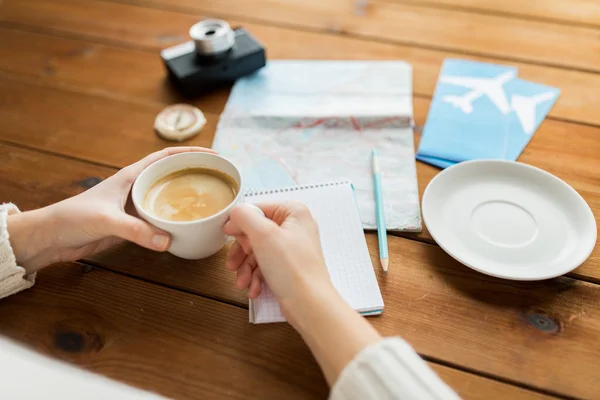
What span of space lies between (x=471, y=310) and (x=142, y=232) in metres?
0.39

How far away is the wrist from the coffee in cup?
0.13 metres

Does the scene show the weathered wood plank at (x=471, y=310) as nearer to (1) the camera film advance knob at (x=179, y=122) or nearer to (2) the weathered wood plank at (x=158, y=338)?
(2) the weathered wood plank at (x=158, y=338)

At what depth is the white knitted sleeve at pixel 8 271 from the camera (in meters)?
0.60

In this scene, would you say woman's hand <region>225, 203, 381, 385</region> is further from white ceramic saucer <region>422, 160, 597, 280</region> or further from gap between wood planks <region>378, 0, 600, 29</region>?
gap between wood planks <region>378, 0, 600, 29</region>

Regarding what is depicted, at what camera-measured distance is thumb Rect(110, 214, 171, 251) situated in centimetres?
57

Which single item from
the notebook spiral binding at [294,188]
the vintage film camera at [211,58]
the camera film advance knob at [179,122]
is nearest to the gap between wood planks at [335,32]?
the vintage film camera at [211,58]

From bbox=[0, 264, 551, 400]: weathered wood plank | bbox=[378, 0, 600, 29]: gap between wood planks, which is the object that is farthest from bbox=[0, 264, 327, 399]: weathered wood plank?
bbox=[378, 0, 600, 29]: gap between wood planks

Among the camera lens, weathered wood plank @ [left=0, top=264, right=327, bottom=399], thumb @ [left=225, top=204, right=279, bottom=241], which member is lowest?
weathered wood plank @ [left=0, top=264, right=327, bottom=399]

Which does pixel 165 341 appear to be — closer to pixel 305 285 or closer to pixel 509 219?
pixel 305 285

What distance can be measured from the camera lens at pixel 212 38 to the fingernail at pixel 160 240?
1.49 feet

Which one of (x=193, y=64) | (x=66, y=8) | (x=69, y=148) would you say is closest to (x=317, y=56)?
(x=193, y=64)

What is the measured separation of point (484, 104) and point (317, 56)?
13.2 inches

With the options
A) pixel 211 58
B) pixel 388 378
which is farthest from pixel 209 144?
pixel 388 378

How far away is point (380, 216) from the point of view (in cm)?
70
